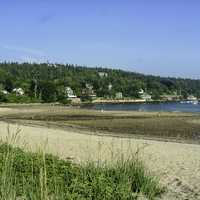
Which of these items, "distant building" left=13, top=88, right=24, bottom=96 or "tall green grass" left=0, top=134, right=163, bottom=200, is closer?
"tall green grass" left=0, top=134, right=163, bottom=200

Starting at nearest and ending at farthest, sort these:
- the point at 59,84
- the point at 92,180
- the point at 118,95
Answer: the point at 92,180 → the point at 59,84 → the point at 118,95

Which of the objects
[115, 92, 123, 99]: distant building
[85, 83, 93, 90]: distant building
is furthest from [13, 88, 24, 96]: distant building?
[115, 92, 123, 99]: distant building

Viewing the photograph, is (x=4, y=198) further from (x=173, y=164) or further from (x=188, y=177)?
(x=173, y=164)

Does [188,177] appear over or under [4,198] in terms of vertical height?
under

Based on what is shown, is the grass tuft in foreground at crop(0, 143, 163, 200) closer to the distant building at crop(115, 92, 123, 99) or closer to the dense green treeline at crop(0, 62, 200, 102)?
the dense green treeline at crop(0, 62, 200, 102)

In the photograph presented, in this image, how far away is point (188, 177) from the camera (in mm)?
11961

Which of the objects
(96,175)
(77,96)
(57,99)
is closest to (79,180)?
(96,175)

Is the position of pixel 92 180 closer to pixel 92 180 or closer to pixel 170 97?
pixel 92 180

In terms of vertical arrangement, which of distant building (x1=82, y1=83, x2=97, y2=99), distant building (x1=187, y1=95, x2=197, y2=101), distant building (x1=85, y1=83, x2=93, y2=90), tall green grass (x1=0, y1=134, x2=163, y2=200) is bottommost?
distant building (x1=187, y1=95, x2=197, y2=101)

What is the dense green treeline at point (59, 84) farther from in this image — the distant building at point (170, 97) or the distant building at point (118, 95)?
the distant building at point (170, 97)

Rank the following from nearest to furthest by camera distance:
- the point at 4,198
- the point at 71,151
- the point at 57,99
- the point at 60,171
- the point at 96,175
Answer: the point at 4,198
the point at 96,175
the point at 60,171
the point at 71,151
the point at 57,99

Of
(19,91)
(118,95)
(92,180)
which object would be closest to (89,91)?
(118,95)

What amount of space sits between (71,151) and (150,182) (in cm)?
957

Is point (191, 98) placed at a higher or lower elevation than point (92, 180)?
lower
